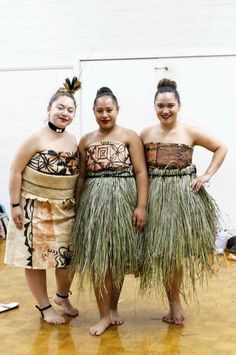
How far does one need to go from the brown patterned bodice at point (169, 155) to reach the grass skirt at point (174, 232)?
1.0 inches

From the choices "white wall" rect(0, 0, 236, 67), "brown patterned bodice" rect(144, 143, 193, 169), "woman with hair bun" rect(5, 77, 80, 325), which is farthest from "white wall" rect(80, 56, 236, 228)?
"woman with hair bun" rect(5, 77, 80, 325)

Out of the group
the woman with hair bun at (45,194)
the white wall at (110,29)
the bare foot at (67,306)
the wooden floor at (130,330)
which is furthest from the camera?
the white wall at (110,29)

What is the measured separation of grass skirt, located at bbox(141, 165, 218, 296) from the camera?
2.55 meters

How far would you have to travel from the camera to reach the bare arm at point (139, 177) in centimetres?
260

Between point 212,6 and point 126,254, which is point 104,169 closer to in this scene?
point 126,254

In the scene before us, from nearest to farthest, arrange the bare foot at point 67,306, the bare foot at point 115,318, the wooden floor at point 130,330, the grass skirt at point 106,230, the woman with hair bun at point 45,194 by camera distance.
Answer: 1. the wooden floor at point 130,330
2. the grass skirt at point 106,230
3. the woman with hair bun at point 45,194
4. the bare foot at point 115,318
5. the bare foot at point 67,306

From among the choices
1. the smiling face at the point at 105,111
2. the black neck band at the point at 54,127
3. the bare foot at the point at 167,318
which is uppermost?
the smiling face at the point at 105,111

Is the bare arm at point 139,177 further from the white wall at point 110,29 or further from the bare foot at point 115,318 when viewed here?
the white wall at point 110,29

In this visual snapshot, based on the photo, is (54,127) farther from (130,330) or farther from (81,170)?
(130,330)

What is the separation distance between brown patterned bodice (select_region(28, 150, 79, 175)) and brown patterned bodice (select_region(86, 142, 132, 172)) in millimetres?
121

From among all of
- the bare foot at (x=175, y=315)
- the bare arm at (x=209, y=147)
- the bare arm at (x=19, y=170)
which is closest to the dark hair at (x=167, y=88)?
the bare arm at (x=209, y=147)

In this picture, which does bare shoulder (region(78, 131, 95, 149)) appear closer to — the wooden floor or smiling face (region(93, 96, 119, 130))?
smiling face (region(93, 96, 119, 130))

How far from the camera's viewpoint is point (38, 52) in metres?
5.44

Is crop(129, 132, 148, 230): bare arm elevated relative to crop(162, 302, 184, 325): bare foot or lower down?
elevated
